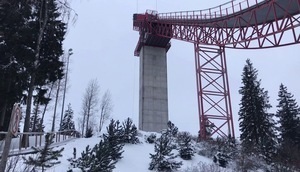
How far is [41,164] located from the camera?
315 inches

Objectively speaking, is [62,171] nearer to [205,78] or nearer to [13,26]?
[13,26]

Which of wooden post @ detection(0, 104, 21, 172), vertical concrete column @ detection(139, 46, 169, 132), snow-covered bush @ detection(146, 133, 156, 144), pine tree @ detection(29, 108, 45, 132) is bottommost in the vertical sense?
wooden post @ detection(0, 104, 21, 172)

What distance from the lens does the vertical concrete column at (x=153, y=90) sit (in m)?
34.9

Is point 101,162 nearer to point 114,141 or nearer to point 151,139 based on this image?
point 114,141

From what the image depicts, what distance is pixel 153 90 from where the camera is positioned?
36188mm

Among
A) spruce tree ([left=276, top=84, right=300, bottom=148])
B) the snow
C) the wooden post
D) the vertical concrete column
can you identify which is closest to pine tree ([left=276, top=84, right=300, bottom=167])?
spruce tree ([left=276, top=84, right=300, bottom=148])

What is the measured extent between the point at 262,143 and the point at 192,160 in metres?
6.08

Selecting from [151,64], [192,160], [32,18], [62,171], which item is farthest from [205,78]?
[62,171]

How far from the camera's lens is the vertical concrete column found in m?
34.9

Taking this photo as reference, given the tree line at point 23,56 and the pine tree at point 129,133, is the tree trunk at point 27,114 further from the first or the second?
the pine tree at point 129,133

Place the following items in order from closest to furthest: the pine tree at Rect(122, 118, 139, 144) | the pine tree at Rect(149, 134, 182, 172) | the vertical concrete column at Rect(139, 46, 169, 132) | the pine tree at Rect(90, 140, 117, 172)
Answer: the pine tree at Rect(90, 140, 117, 172), the pine tree at Rect(149, 134, 182, 172), the pine tree at Rect(122, 118, 139, 144), the vertical concrete column at Rect(139, 46, 169, 132)

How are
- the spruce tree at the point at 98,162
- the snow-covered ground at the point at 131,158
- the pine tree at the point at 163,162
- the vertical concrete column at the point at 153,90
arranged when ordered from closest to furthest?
the spruce tree at the point at 98,162 < the snow-covered ground at the point at 131,158 < the pine tree at the point at 163,162 < the vertical concrete column at the point at 153,90

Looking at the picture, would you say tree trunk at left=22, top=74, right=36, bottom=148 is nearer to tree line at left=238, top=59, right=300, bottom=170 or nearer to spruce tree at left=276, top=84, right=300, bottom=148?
tree line at left=238, top=59, right=300, bottom=170

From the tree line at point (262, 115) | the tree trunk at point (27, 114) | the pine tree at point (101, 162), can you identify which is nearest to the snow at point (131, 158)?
the pine tree at point (101, 162)
